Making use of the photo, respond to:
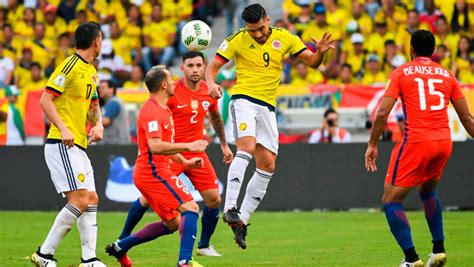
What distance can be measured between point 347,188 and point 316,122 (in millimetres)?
1936

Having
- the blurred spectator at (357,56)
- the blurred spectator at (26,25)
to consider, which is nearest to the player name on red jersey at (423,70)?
Answer: the blurred spectator at (357,56)

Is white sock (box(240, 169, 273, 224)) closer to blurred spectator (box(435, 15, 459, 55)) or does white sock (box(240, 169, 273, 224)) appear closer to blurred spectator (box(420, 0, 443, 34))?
blurred spectator (box(435, 15, 459, 55))

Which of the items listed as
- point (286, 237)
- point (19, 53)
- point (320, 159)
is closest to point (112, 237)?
point (286, 237)

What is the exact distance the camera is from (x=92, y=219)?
1173 cm

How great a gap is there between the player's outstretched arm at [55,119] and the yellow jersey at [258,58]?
2967 millimetres

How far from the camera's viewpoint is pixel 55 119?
36.6ft

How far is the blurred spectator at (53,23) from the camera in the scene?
2667 cm

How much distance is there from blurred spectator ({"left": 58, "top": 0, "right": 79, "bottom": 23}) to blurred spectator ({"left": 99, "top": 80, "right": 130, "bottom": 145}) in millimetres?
6114

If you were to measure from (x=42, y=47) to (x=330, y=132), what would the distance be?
8.70m

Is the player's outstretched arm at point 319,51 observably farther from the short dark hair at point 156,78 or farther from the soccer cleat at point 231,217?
the short dark hair at point 156,78

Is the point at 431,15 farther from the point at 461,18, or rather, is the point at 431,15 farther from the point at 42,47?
the point at 42,47

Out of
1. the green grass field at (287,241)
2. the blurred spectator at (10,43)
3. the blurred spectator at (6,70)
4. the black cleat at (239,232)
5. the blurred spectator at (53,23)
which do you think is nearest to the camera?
the black cleat at (239,232)

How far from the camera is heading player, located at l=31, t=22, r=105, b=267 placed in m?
11.4

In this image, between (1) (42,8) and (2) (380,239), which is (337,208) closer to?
(2) (380,239)
